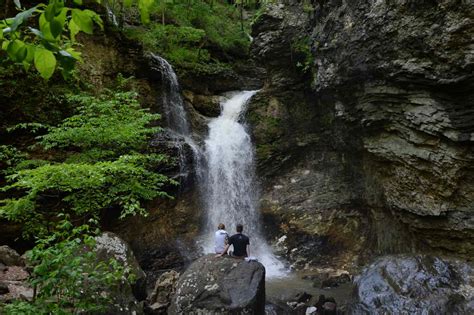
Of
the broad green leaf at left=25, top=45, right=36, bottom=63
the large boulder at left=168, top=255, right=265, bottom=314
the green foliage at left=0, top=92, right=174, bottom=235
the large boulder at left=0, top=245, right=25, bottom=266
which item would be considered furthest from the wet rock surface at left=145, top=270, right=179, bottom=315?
the broad green leaf at left=25, top=45, right=36, bottom=63

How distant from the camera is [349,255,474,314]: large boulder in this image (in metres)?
7.09

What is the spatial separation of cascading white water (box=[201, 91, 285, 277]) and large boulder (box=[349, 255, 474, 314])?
5.43 metres

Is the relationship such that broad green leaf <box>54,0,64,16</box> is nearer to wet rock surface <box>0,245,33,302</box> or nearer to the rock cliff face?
wet rock surface <box>0,245,33,302</box>

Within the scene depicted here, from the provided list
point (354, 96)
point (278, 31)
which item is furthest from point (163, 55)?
point (354, 96)

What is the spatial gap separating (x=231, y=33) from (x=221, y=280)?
19337mm

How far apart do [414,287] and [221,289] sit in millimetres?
3887

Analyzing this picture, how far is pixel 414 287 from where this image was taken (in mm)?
7523

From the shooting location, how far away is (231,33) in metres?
23.9

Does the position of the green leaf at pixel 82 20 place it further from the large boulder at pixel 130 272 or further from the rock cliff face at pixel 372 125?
the rock cliff face at pixel 372 125

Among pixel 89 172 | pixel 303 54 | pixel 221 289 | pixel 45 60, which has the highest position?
pixel 303 54

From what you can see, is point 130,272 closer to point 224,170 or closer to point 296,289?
point 296,289

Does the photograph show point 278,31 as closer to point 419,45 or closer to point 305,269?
point 419,45

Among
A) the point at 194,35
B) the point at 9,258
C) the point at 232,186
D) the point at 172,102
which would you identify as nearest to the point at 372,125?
the point at 232,186

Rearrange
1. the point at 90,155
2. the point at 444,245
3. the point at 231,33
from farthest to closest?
the point at 231,33, the point at 444,245, the point at 90,155
